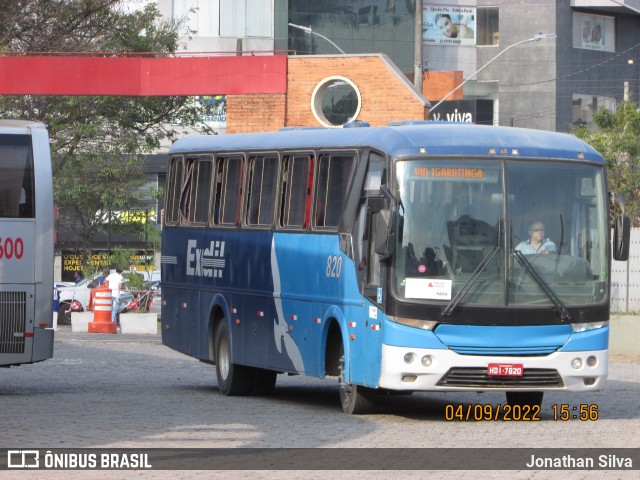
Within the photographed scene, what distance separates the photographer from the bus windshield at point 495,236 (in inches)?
624

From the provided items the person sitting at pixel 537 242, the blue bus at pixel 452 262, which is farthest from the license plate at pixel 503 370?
the person sitting at pixel 537 242

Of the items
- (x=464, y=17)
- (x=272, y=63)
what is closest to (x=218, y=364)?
(x=272, y=63)

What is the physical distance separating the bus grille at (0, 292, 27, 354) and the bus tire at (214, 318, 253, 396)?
261cm

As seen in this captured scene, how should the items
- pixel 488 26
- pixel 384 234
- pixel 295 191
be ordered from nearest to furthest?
pixel 384 234
pixel 295 191
pixel 488 26

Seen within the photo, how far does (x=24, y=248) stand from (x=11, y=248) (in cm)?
17

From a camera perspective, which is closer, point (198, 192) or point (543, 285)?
point (543, 285)

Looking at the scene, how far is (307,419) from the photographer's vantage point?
53.4 ft

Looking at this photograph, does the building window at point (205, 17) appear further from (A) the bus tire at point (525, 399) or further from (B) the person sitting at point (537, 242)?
(B) the person sitting at point (537, 242)

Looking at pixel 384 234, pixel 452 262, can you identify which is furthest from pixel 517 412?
pixel 384 234

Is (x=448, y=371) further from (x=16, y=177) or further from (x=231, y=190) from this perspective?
(x=16, y=177)

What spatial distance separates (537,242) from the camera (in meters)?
16.1

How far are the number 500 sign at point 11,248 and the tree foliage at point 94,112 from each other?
4523 millimetres

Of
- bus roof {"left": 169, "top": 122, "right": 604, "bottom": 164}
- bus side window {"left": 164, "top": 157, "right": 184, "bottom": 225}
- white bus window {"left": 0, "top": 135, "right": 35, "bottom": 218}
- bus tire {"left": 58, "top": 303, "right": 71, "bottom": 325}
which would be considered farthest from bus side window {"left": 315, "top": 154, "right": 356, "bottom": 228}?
bus tire {"left": 58, "top": 303, "right": 71, "bottom": 325}

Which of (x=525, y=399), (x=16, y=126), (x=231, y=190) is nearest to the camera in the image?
(x=525, y=399)
